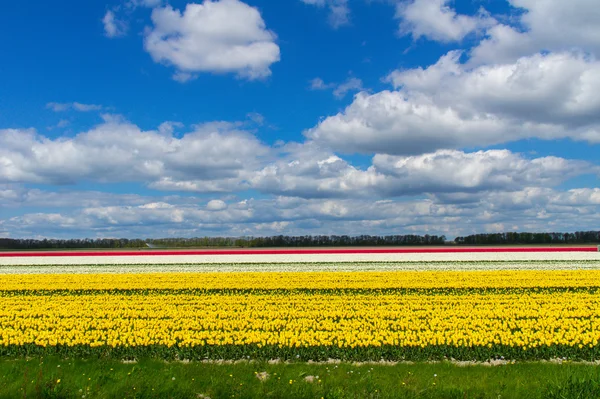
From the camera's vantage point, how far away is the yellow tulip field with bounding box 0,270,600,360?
1264cm

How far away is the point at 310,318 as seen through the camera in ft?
52.3

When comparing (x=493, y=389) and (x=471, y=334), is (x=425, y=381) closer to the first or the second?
(x=493, y=389)

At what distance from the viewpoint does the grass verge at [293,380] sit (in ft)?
29.7

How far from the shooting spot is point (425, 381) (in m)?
9.66

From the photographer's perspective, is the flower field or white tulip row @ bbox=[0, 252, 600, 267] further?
white tulip row @ bbox=[0, 252, 600, 267]

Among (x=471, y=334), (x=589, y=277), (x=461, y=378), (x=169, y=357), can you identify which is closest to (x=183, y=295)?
(x=169, y=357)

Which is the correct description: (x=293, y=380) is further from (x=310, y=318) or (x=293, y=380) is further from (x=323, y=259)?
(x=323, y=259)

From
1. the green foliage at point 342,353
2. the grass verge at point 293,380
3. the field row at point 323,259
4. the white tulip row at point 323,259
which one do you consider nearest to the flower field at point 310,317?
the green foliage at point 342,353

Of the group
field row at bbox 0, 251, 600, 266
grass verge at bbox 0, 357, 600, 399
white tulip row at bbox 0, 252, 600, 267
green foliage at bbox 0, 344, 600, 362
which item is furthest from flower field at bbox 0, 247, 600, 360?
white tulip row at bbox 0, 252, 600, 267

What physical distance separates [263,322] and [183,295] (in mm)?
7899

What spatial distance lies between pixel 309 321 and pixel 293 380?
5372 millimetres

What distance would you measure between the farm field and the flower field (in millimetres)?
40

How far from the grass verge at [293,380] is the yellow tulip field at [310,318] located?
136cm

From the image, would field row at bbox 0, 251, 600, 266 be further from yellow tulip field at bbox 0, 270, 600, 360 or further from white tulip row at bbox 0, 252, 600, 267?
yellow tulip field at bbox 0, 270, 600, 360
